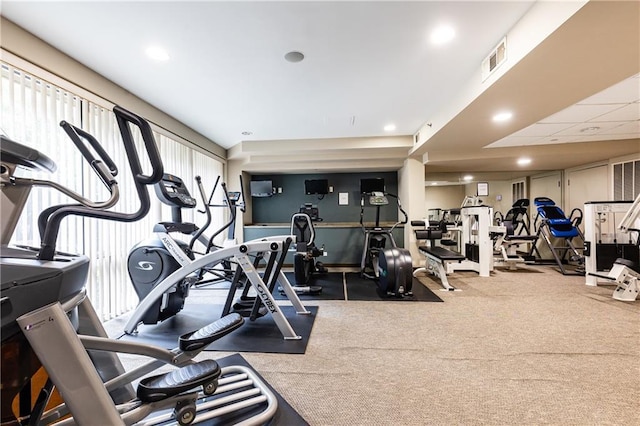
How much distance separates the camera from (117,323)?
292 centimetres

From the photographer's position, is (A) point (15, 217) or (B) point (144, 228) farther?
(B) point (144, 228)

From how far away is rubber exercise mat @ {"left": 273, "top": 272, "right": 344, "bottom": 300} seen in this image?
383cm

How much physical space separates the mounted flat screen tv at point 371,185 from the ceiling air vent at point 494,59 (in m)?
3.71

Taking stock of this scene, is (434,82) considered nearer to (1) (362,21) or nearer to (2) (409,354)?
(1) (362,21)

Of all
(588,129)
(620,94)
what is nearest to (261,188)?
(620,94)

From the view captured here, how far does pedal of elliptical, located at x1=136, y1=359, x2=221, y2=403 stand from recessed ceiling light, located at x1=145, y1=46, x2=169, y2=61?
Result: 2.58 metres

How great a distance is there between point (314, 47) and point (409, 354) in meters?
2.78

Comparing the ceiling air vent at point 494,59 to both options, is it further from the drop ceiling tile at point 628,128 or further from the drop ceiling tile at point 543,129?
the drop ceiling tile at point 628,128

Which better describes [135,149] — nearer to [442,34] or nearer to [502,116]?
[442,34]

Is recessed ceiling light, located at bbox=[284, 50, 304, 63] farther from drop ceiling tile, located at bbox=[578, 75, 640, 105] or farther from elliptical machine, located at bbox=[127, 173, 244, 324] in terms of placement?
drop ceiling tile, located at bbox=[578, 75, 640, 105]

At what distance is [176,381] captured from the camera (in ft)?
4.18

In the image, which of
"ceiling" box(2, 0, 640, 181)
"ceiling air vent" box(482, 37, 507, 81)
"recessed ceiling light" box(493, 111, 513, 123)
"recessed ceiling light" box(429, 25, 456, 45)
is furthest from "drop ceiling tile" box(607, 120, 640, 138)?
"recessed ceiling light" box(429, 25, 456, 45)

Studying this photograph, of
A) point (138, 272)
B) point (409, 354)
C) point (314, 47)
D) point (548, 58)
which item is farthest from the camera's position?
point (138, 272)

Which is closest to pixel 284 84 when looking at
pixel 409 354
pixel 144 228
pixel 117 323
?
pixel 144 228
